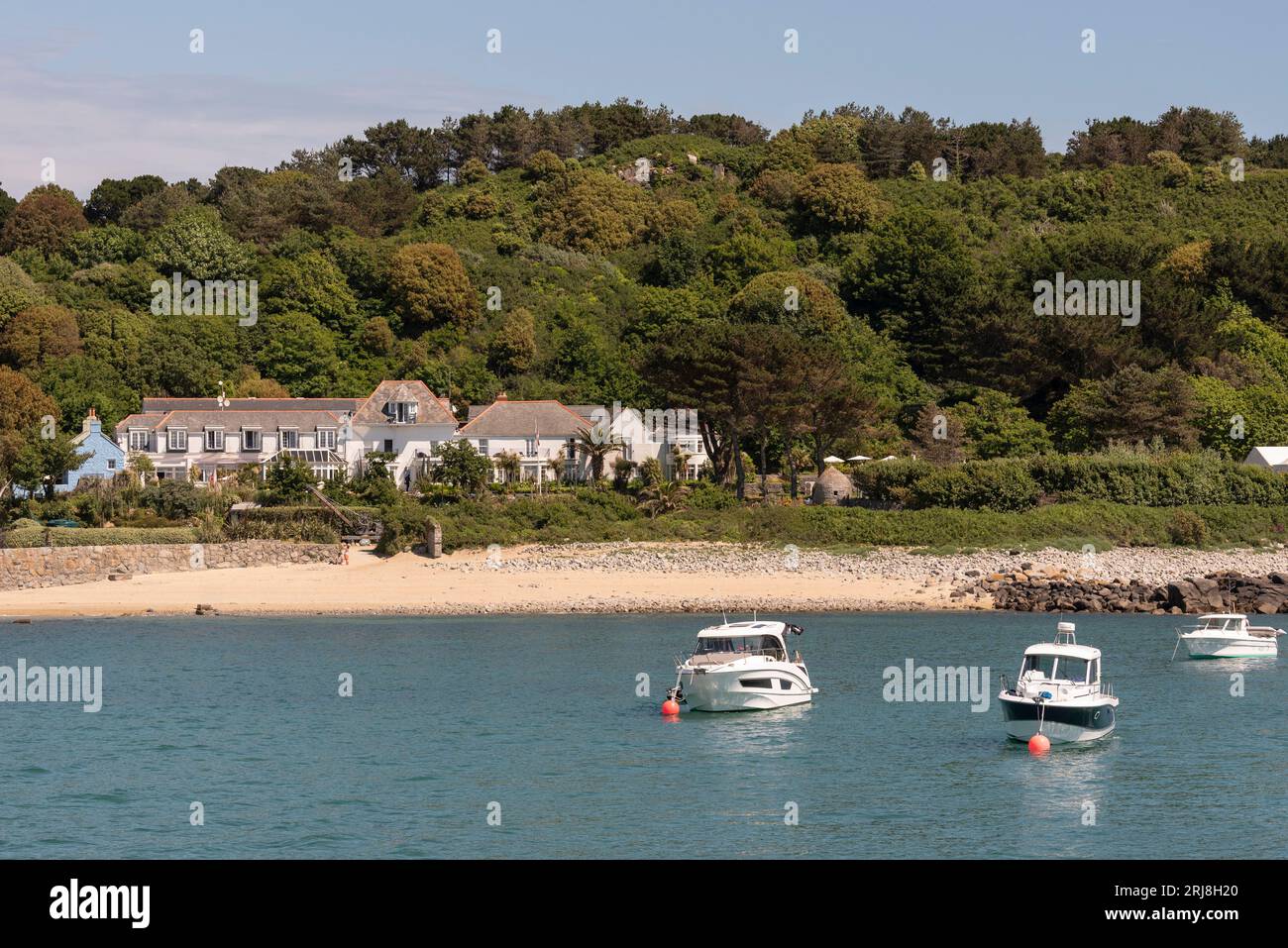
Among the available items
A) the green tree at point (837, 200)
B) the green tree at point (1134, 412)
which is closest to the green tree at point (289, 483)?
the green tree at point (1134, 412)

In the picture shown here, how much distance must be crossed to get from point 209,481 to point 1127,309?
57.1 m

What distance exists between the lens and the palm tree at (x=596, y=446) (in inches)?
3182

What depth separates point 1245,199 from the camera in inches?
5079

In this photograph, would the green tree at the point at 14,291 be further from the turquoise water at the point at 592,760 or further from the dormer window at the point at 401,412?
the turquoise water at the point at 592,760

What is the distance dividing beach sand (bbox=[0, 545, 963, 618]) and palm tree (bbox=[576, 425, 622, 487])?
14.0m

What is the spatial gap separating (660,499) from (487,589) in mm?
13714

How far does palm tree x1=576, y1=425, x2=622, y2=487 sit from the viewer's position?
8081cm

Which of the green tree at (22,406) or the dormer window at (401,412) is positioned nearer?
the green tree at (22,406)

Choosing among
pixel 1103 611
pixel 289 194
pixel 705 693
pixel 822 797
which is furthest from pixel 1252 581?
pixel 289 194

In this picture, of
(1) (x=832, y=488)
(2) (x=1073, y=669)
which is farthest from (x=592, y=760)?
(1) (x=832, y=488)

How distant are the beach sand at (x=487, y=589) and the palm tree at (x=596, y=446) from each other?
14.0 metres

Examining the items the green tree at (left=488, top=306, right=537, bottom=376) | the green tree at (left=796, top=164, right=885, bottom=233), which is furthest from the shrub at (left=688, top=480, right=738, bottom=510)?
the green tree at (left=796, top=164, right=885, bottom=233)

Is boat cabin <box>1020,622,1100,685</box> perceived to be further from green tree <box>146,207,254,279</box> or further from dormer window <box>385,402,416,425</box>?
green tree <box>146,207,254,279</box>
